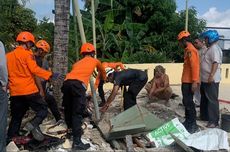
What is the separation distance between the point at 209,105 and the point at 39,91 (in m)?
3.37

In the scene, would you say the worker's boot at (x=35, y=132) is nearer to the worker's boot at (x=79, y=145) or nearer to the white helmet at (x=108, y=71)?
the worker's boot at (x=79, y=145)

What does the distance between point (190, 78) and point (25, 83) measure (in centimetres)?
307

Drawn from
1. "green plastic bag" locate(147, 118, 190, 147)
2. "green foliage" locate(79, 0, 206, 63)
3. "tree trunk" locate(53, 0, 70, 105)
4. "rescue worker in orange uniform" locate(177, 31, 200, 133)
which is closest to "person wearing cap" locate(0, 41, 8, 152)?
"green plastic bag" locate(147, 118, 190, 147)

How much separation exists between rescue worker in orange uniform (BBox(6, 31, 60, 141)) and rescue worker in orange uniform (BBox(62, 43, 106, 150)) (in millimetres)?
385

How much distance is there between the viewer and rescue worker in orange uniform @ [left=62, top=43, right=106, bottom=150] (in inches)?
270

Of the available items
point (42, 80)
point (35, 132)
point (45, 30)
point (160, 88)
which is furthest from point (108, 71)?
point (45, 30)

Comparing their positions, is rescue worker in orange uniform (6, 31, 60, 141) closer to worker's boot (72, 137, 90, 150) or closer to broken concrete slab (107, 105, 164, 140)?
worker's boot (72, 137, 90, 150)

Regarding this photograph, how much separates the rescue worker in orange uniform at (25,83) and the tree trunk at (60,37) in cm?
173

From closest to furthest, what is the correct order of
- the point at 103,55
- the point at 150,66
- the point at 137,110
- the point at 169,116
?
the point at 137,110 → the point at 169,116 → the point at 150,66 → the point at 103,55

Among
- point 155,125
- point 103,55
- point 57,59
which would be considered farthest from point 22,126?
point 103,55

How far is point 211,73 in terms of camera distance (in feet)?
27.3

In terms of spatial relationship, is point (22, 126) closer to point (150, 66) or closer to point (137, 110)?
Answer: point (137, 110)

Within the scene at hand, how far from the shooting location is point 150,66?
16.4 meters

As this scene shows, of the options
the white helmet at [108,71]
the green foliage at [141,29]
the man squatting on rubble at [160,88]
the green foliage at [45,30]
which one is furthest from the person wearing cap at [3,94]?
the green foliage at [141,29]
